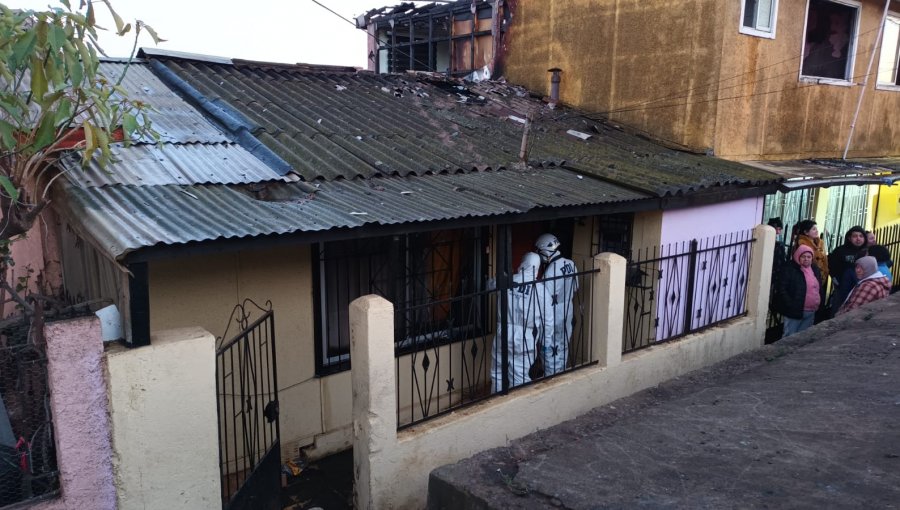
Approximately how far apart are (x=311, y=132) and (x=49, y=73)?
3.41 meters

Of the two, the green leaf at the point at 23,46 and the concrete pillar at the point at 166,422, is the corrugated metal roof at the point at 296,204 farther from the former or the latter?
the green leaf at the point at 23,46

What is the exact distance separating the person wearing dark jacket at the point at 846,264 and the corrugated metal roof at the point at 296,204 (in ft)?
12.1

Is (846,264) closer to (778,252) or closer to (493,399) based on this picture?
(778,252)

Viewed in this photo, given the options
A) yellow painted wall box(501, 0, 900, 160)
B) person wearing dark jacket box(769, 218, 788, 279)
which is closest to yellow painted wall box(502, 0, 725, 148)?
yellow painted wall box(501, 0, 900, 160)

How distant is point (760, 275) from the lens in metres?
7.16

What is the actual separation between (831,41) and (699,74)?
394 cm

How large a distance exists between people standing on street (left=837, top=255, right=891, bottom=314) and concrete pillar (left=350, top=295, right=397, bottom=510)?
6182mm

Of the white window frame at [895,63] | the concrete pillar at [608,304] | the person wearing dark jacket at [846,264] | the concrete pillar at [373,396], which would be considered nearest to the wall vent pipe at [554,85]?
the person wearing dark jacket at [846,264]

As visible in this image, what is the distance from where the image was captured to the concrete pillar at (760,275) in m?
7.11

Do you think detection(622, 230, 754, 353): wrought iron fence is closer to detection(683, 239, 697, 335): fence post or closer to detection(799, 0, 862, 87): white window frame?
detection(683, 239, 697, 335): fence post

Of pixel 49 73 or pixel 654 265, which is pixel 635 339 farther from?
pixel 49 73

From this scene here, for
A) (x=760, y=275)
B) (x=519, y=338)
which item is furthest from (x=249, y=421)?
(x=760, y=275)

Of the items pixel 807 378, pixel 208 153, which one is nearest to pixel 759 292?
pixel 807 378

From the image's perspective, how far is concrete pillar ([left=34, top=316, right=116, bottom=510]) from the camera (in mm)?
2881
